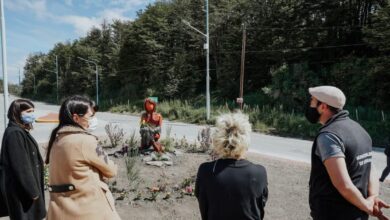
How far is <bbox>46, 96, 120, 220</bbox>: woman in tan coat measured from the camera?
109 inches

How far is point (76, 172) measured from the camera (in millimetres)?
2771

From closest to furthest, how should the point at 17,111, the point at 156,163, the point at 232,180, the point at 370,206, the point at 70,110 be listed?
the point at 232,180, the point at 370,206, the point at 70,110, the point at 17,111, the point at 156,163

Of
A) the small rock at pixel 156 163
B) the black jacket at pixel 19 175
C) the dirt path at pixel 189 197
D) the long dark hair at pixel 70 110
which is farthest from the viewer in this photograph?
the small rock at pixel 156 163

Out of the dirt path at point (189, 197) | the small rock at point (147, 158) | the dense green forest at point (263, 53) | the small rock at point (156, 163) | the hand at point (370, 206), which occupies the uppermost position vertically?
the dense green forest at point (263, 53)

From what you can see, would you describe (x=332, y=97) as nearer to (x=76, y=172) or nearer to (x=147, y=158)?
(x=76, y=172)

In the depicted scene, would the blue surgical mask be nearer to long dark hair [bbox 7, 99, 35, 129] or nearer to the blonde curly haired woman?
long dark hair [bbox 7, 99, 35, 129]

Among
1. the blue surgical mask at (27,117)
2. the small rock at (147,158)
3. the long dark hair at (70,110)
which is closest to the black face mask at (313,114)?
the long dark hair at (70,110)

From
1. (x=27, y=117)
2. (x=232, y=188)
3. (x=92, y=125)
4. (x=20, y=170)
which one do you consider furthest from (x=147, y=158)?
(x=232, y=188)

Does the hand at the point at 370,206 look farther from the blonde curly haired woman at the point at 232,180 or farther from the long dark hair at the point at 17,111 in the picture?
the long dark hair at the point at 17,111

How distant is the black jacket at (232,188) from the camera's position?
260 cm

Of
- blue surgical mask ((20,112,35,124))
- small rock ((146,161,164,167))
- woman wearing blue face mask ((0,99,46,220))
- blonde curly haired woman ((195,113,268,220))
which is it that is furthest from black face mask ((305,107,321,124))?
small rock ((146,161,164,167))

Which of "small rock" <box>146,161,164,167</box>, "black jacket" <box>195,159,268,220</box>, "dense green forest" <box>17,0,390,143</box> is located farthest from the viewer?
"dense green forest" <box>17,0,390,143</box>

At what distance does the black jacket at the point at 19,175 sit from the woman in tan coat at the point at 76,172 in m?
0.81

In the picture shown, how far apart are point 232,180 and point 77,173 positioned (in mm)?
1140
